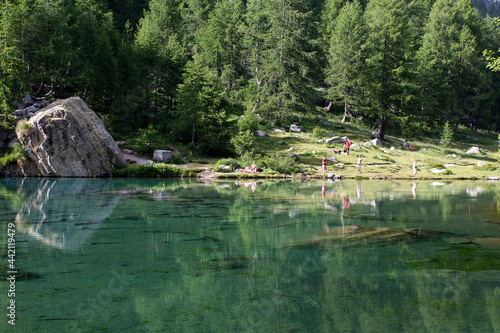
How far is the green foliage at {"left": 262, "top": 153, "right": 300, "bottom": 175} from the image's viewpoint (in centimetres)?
3160

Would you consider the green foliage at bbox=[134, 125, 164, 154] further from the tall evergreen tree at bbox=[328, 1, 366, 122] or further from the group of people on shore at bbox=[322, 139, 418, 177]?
the tall evergreen tree at bbox=[328, 1, 366, 122]

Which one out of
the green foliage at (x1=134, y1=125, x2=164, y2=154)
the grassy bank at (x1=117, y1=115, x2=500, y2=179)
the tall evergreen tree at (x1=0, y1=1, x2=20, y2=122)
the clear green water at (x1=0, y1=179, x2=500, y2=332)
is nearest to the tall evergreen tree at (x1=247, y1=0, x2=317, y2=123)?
the grassy bank at (x1=117, y1=115, x2=500, y2=179)

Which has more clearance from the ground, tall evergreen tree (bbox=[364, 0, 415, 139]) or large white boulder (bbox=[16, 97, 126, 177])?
tall evergreen tree (bbox=[364, 0, 415, 139])

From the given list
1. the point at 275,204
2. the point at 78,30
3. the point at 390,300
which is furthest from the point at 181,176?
the point at 390,300

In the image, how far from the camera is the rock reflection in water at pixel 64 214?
33.5 ft

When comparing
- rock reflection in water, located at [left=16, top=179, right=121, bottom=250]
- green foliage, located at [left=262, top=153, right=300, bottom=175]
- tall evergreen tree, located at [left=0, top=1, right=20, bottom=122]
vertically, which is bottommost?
rock reflection in water, located at [left=16, top=179, right=121, bottom=250]

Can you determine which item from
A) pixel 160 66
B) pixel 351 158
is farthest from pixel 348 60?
pixel 160 66

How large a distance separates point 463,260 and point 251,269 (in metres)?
4.63

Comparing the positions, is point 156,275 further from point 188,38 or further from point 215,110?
point 188,38

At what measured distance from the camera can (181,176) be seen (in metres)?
29.7

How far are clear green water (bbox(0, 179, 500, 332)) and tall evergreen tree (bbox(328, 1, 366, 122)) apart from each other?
3591 cm

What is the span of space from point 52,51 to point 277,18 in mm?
24668

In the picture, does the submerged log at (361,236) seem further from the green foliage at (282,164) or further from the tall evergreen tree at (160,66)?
the tall evergreen tree at (160,66)

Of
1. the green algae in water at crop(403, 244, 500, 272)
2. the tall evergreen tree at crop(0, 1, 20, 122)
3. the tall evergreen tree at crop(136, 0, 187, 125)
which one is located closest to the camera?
the green algae in water at crop(403, 244, 500, 272)
